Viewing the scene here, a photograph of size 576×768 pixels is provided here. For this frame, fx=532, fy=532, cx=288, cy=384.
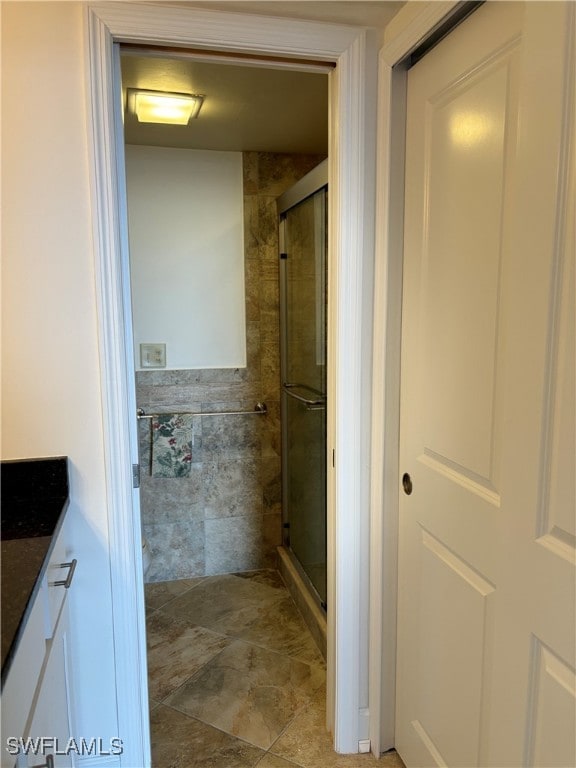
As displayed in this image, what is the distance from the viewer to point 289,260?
274 cm

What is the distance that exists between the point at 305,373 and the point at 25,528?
1.54 m

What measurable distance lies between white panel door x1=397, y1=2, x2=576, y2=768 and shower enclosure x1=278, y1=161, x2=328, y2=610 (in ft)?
2.62

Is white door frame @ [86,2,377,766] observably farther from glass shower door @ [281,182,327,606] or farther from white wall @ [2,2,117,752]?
glass shower door @ [281,182,327,606]

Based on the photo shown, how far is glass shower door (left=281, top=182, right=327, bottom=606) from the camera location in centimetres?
233

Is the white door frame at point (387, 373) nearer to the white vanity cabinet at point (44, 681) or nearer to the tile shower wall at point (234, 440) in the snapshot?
the white vanity cabinet at point (44, 681)

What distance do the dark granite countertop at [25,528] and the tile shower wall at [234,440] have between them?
133 centimetres

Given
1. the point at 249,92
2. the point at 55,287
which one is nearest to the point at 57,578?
the point at 55,287

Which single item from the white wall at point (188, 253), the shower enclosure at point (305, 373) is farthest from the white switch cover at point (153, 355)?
the shower enclosure at point (305, 373)

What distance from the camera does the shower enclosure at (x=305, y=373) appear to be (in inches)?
91.1

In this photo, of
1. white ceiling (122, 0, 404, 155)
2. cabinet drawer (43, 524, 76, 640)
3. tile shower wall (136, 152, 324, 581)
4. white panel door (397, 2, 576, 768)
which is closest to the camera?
white panel door (397, 2, 576, 768)

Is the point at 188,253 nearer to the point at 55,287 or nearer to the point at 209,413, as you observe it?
the point at 209,413

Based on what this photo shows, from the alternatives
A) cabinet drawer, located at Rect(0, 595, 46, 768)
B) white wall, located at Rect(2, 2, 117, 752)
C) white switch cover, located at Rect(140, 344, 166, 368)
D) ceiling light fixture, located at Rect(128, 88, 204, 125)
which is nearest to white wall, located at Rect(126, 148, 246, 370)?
white switch cover, located at Rect(140, 344, 166, 368)

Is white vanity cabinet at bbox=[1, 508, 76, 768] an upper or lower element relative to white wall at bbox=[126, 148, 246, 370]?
lower

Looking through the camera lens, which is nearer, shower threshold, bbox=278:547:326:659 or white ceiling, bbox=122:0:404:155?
white ceiling, bbox=122:0:404:155
